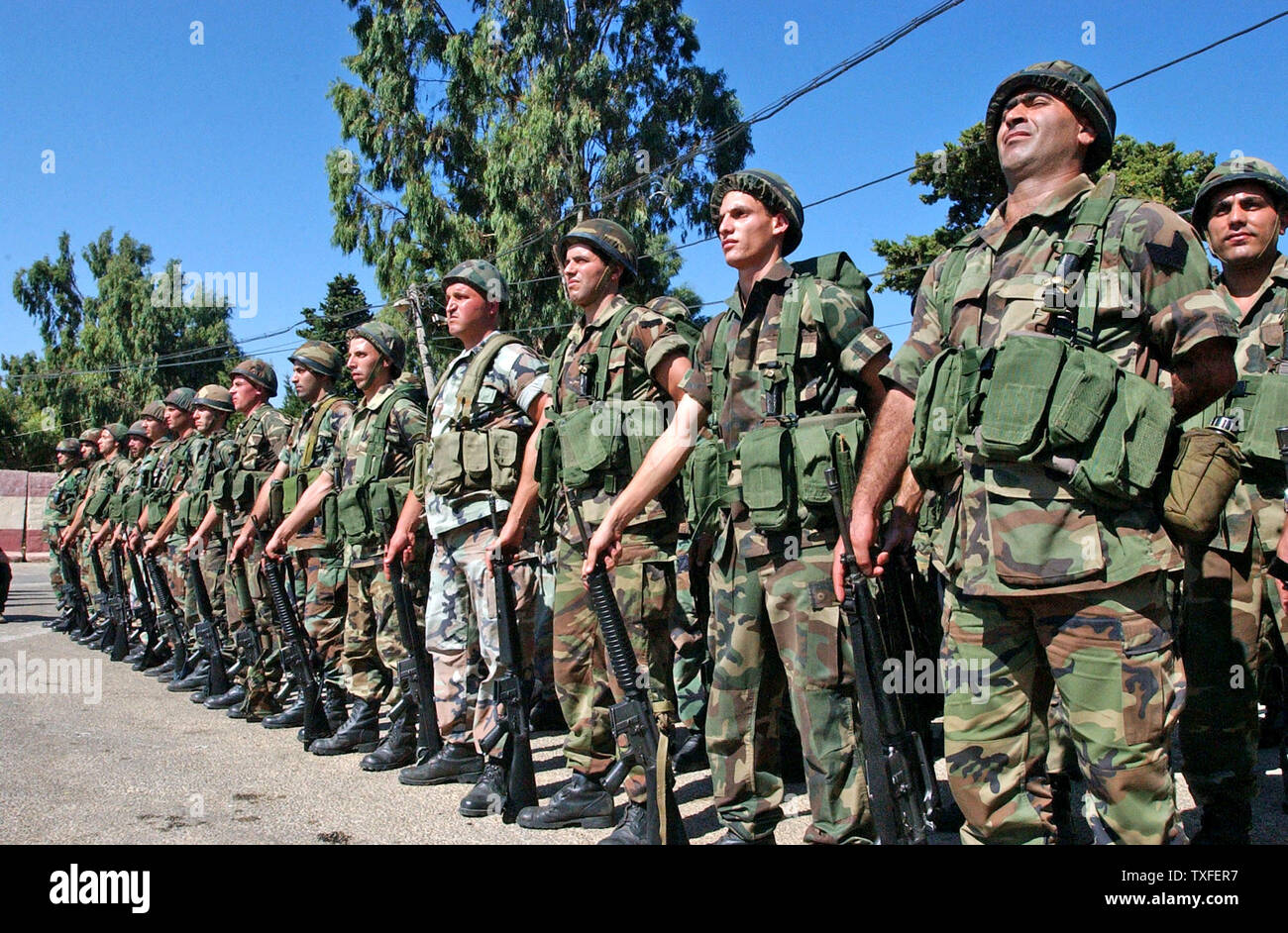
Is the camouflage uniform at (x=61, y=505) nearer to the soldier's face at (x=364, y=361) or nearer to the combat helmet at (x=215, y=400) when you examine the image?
the combat helmet at (x=215, y=400)

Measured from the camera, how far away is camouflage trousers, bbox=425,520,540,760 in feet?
17.0

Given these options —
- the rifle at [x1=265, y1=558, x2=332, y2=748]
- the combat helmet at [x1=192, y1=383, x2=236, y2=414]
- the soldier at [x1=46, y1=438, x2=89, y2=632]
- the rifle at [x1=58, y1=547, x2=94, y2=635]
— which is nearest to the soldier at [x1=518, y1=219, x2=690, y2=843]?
the rifle at [x1=265, y1=558, x2=332, y2=748]

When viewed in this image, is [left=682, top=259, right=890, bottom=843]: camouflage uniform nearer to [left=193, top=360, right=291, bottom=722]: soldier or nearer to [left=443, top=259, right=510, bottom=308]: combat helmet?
[left=443, top=259, right=510, bottom=308]: combat helmet

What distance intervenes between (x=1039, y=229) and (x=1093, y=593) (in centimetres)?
102

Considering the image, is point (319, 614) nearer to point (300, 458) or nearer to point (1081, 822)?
point (300, 458)

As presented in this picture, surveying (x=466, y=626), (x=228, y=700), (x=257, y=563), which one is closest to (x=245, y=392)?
(x=257, y=563)

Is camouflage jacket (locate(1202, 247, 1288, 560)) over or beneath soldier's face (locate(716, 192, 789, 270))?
beneath

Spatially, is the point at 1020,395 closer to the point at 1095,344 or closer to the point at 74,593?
the point at 1095,344

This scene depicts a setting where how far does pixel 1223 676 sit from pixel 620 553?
89.4 inches

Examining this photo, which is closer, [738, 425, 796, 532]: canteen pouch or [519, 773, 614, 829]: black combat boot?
[738, 425, 796, 532]: canteen pouch

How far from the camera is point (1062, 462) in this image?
267 centimetres

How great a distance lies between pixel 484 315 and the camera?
5.63m

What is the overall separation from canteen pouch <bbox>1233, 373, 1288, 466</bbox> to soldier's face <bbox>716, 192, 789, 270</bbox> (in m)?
1.82
